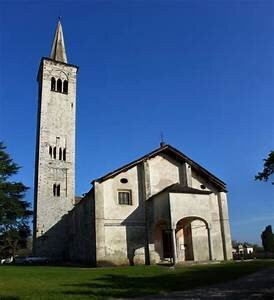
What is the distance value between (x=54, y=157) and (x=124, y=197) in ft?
56.0

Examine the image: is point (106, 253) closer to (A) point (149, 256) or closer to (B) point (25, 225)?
(A) point (149, 256)

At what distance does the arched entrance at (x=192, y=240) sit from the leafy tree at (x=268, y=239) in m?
12.1

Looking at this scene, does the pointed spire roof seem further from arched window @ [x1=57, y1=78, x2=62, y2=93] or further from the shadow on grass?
the shadow on grass

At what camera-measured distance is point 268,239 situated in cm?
3884

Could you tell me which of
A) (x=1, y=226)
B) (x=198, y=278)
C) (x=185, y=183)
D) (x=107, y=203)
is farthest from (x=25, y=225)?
(x=198, y=278)

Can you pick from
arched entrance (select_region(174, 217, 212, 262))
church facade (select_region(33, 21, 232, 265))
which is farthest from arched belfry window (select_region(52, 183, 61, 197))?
arched entrance (select_region(174, 217, 212, 262))

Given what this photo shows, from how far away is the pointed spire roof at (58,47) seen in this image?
5259cm

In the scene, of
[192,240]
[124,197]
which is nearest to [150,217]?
[124,197]

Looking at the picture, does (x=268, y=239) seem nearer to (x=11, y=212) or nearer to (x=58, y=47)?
(x=11, y=212)

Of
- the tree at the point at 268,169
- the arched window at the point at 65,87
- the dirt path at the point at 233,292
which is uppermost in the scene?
the arched window at the point at 65,87

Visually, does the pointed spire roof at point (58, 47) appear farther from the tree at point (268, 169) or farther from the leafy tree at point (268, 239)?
the tree at point (268, 169)

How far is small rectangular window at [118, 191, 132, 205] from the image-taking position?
29.3 m

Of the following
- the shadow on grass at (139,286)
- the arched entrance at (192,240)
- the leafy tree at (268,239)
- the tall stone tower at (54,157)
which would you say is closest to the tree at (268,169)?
the shadow on grass at (139,286)

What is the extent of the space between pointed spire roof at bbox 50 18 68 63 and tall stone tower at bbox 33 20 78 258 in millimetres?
2369
